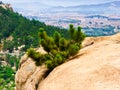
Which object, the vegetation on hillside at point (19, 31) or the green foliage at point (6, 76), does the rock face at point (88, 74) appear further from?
the vegetation on hillside at point (19, 31)

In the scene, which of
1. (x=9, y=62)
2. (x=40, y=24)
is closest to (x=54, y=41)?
(x=9, y=62)

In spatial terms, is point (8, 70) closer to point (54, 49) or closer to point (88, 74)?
point (54, 49)

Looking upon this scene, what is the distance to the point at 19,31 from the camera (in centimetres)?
13850

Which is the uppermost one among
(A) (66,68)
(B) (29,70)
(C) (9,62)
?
(A) (66,68)

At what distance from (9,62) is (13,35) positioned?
2648 cm

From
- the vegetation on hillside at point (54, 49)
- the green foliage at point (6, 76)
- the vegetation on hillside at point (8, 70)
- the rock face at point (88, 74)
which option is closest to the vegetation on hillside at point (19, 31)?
the vegetation on hillside at point (8, 70)

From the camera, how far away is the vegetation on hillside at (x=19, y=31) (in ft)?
418

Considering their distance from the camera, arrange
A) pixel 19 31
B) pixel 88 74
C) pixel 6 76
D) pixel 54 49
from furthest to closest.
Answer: pixel 19 31 → pixel 6 76 → pixel 54 49 → pixel 88 74

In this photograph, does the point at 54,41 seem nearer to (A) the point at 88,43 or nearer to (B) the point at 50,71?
(B) the point at 50,71

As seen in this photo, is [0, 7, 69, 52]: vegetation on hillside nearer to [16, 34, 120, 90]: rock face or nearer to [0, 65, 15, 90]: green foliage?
[0, 65, 15, 90]: green foliage

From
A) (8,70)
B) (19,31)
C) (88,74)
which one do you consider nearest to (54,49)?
(88,74)

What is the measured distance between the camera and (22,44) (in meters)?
132

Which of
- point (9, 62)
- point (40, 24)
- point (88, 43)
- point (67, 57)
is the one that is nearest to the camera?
point (67, 57)

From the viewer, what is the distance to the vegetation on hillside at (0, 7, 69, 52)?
5020 inches
